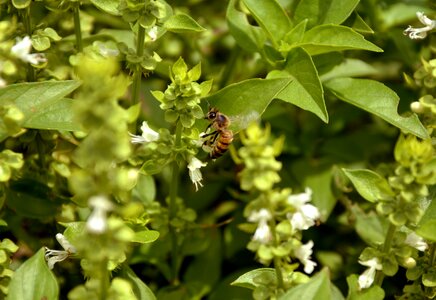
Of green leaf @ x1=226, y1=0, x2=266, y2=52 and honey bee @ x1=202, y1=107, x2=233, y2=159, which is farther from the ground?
green leaf @ x1=226, y1=0, x2=266, y2=52

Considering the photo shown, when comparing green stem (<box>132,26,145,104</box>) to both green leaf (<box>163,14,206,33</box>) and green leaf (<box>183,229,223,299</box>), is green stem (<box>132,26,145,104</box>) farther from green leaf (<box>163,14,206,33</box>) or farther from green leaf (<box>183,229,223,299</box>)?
green leaf (<box>183,229,223,299</box>)

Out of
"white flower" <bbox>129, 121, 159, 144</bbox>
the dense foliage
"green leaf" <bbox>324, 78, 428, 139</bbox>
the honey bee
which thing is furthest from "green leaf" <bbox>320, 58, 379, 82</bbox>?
"white flower" <bbox>129, 121, 159, 144</bbox>

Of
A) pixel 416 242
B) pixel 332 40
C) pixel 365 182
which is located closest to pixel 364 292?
pixel 416 242

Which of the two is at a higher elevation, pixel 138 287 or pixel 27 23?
pixel 27 23

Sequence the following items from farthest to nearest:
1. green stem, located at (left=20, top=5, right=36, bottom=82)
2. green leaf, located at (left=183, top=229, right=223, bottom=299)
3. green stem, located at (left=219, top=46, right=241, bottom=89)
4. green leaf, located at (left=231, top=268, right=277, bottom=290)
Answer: green stem, located at (left=219, top=46, right=241, bottom=89) → green leaf, located at (left=183, top=229, right=223, bottom=299) → green stem, located at (left=20, top=5, right=36, bottom=82) → green leaf, located at (left=231, top=268, right=277, bottom=290)

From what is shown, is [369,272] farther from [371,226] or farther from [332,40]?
[332,40]
